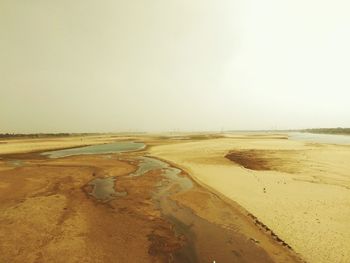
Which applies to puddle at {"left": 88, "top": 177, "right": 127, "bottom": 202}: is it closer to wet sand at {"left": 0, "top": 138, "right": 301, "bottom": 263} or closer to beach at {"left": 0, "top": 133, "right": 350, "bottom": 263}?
beach at {"left": 0, "top": 133, "right": 350, "bottom": 263}

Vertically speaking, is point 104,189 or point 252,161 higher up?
point 252,161

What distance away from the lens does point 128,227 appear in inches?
392

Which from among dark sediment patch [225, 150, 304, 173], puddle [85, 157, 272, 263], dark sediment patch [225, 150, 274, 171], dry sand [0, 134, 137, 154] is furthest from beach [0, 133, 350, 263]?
dry sand [0, 134, 137, 154]

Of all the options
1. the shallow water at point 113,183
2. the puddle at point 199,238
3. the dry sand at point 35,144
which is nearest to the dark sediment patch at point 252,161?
the shallow water at point 113,183

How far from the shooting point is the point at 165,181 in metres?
18.7

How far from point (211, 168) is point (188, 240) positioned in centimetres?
1492

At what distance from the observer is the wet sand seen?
25.7 feet

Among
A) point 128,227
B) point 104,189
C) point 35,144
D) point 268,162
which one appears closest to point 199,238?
point 128,227

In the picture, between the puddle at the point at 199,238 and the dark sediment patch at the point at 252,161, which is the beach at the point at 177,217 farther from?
the dark sediment patch at the point at 252,161

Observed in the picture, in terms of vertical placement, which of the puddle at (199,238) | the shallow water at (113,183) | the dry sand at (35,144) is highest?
the dry sand at (35,144)

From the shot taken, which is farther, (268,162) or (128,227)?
(268,162)

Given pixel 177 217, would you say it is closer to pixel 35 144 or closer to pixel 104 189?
pixel 104 189

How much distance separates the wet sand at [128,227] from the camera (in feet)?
25.7

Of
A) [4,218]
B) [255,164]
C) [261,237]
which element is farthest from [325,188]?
[4,218]
